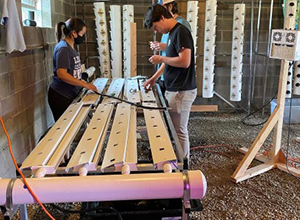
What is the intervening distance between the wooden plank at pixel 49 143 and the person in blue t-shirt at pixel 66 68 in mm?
476

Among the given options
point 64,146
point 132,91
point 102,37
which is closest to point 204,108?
point 102,37

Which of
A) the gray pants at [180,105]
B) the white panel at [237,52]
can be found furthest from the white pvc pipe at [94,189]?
the white panel at [237,52]

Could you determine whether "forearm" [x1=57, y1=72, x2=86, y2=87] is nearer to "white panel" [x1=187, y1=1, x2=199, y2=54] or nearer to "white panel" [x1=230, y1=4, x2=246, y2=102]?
"white panel" [x1=187, y1=1, x2=199, y2=54]

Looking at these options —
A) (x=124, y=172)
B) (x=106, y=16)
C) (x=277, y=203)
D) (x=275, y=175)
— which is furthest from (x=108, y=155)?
(x=106, y=16)

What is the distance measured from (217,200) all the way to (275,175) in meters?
0.75

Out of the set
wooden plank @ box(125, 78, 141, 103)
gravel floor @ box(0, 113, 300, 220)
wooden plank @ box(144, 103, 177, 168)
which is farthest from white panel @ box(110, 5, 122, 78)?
wooden plank @ box(144, 103, 177, 168)

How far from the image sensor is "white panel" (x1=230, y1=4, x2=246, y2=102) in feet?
14.8

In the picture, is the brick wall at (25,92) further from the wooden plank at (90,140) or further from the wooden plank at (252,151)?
the wooden plank at (252,151)

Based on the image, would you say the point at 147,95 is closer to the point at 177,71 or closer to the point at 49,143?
the point at 177,71

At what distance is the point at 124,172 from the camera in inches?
48.5

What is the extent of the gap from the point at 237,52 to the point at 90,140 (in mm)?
3563

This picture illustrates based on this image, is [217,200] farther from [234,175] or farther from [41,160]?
[41,160]

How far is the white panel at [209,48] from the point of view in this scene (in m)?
4.45

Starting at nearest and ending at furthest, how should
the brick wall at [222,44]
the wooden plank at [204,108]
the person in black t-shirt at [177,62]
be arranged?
the person in black t-shirt at [177,62] < the brick wall at [222,44] < the wooden plank at [204,108]
